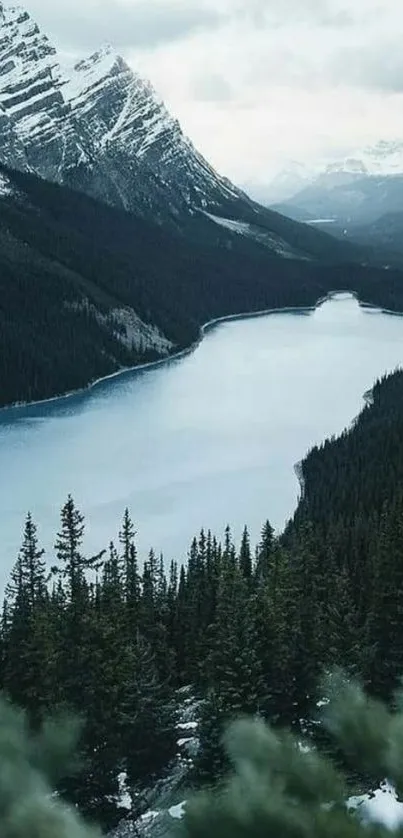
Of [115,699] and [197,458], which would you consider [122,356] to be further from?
[115,699]

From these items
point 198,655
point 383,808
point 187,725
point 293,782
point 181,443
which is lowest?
point 383,808

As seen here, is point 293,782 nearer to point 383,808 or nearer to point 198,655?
point 383,808

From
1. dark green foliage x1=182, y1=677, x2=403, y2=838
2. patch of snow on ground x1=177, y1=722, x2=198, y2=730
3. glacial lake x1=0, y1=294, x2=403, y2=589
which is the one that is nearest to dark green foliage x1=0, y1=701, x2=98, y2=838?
dark green foliage x1=182, y1=677, x2=403, y2=838

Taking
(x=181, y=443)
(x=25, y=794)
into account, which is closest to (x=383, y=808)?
(x=25, y=794)

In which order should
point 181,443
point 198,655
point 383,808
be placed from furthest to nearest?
point 181,443 → point 198,655 → point 383,808

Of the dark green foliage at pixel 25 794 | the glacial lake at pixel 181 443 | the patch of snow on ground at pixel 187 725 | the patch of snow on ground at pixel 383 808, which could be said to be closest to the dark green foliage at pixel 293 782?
the patch of snow on ground at pixel 383 808

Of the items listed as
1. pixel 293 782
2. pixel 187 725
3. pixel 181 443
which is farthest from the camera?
pixel 181 443

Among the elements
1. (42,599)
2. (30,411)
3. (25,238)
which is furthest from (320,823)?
(25,238)
